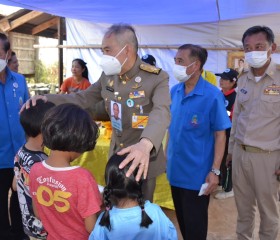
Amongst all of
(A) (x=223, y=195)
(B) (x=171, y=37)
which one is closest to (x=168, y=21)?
(B) (x=171, y=37)

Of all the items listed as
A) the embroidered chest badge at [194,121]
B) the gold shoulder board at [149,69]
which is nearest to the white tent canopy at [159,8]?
the embroidered chest badge at [194,121]

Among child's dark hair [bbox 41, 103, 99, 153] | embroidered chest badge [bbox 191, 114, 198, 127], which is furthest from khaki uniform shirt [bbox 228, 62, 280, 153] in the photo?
child's dark hair [bbox 41, 103, 99, 153]

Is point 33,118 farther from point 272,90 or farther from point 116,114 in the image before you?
point 272,90

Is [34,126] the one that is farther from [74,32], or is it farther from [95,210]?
[74,32]

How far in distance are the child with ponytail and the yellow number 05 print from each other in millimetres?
151

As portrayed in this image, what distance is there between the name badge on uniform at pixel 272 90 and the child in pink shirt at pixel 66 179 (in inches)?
59.9

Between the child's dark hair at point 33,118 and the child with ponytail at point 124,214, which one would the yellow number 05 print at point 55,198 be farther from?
the child's dark hair at point 33,118

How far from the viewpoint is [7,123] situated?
245cm

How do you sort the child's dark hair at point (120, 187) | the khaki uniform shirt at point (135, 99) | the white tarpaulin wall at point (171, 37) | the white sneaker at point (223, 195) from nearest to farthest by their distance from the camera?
the child's dark hair at point (120, 187) → the khaki uniform shirt at point (135, 99) → the white sneaker at point (223, 195) → the white tarpaulin wall at point (171, 37)

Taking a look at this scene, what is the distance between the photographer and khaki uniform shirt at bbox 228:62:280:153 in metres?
2.40

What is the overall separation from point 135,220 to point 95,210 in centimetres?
18

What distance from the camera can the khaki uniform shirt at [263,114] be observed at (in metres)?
2.40

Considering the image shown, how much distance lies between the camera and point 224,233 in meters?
3.31

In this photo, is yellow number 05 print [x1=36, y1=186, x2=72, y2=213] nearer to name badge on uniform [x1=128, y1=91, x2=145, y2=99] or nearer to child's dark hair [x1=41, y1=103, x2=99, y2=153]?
child's dark hair [x1=41, y1=103, x2=99, y2=153]
